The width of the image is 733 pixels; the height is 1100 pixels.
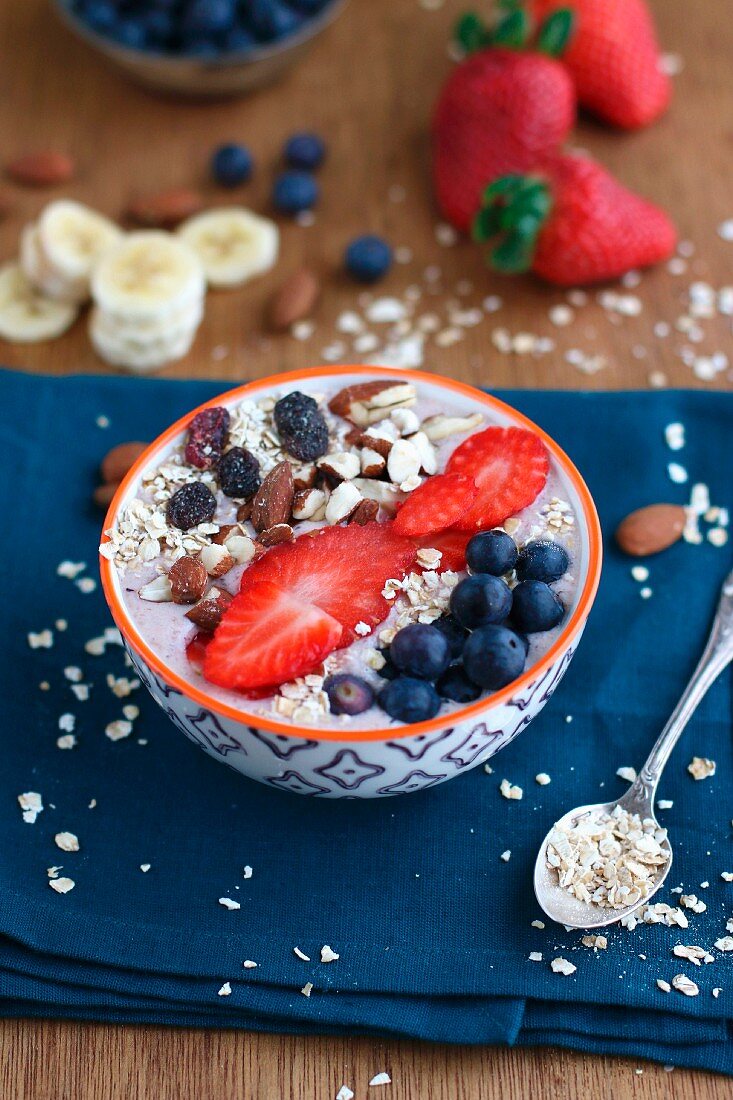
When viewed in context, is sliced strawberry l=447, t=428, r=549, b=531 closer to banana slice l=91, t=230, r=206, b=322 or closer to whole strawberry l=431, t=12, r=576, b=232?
banana slice l=91, t=230, r=206, b=322

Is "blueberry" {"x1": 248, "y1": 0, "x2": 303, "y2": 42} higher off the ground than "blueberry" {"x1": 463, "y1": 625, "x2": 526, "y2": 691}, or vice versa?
"blueberry" {"x1": 248, "y1": 0, "x2": 303, "y2": 42}

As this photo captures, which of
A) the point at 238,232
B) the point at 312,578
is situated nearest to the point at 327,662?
the point at 312,578

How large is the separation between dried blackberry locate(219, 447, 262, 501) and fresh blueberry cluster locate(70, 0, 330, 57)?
1.17 meters

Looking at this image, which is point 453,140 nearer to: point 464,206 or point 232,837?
point 464,206

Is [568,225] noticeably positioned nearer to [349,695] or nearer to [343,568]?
[343,568]

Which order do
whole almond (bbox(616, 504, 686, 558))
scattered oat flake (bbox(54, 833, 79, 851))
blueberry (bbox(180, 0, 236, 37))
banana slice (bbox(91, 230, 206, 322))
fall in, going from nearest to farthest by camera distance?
scattered oat flake (bbox(54, 833, 79, 851)) < whole almond (bbox(616, 504, 686, 558)) < banana slice (bbox(91, 230, 206, 322)) < blueberry (bbox(180, 0, 236, 37))

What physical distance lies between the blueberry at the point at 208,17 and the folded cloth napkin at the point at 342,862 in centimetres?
104

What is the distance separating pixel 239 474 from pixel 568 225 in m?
0.91

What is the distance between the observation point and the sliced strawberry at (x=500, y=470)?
137 centimetres

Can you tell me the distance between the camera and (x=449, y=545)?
1364mm

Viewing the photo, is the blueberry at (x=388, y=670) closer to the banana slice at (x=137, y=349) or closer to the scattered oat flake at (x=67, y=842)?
the scattered oat flake at (x=67, y=842)

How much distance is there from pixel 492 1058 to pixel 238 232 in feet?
4.97

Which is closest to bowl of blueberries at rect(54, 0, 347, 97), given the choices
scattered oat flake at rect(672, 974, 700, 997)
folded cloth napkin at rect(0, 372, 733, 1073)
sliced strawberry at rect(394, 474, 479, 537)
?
folded cloth napkin at rect(0, 372, 733, 1073)

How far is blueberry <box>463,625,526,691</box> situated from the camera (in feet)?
4.02
